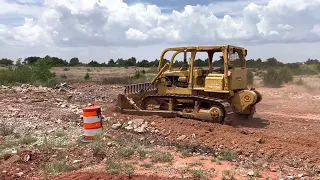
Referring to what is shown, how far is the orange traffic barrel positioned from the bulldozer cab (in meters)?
3.64

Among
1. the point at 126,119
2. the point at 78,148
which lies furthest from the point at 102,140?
the point at 126,119

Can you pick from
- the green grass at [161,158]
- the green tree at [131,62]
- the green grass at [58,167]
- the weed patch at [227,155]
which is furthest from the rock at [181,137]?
the green tree at [131,62]

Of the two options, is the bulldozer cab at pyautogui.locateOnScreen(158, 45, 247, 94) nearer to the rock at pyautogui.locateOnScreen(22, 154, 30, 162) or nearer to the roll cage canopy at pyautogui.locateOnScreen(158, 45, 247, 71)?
the roll cage canopy at pyautogui.locateOnScreen(158, 45, 247, 71)

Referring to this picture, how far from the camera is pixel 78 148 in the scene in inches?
335

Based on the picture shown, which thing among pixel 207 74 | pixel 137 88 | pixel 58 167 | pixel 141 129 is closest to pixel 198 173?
pixel 58 167

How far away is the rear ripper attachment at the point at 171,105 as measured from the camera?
1118 centimetres

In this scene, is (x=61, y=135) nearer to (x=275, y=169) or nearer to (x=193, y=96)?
(x=193, y=96)

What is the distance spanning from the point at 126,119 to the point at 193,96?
2.22m

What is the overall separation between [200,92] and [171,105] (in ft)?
3.34

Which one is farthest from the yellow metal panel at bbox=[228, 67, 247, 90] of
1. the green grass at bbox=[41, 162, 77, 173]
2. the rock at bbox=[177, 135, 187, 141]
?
the green grass at bbox=[41, 162, 77, 173]

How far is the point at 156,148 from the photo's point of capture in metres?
8.83

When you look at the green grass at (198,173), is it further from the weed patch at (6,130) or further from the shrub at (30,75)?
the shrub at (30,75)

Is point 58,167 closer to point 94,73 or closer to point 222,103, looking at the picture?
point 222,103

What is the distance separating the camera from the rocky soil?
7.00 metres
